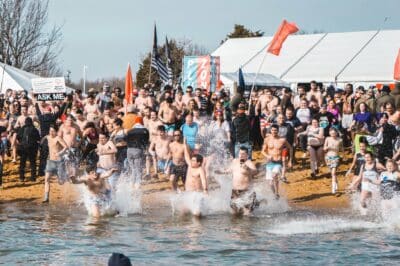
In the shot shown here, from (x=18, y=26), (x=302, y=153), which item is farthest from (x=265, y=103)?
(x=18, y=26)

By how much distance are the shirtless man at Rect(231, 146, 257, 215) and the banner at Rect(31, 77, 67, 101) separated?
23.5 feet

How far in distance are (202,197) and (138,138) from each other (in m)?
2.92

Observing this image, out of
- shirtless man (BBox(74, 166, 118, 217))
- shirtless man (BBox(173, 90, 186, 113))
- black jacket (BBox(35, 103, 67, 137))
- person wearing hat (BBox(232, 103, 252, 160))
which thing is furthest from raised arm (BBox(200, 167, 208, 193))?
black jacket (BBox(35, 103, 67, 137))

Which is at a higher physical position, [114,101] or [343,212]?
[114,101]

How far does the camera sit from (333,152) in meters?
20.6

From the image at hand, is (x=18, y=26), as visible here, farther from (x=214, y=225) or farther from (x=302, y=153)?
(x=214, y=225)

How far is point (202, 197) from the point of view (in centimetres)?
1831

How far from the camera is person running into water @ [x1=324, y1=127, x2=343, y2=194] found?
20500mm

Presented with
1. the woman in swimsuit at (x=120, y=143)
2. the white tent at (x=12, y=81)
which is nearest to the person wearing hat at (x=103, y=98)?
the woman in swimsuit at (x=120, y=143)

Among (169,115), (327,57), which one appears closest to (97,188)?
(169,115)

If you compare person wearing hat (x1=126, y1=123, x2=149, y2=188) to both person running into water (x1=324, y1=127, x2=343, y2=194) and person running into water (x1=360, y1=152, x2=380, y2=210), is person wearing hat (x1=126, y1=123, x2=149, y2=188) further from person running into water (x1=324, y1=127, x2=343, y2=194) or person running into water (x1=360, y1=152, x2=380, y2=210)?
person running into water (x1=360, y1=152, x2=380, y2=210)

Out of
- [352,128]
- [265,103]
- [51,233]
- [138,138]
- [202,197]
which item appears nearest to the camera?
[51,233]

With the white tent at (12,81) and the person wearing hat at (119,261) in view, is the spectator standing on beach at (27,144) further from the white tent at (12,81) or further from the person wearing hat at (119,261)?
the person wearing hat at (119,261)

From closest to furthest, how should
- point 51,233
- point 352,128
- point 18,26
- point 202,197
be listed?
1. point 51,233
2. point 202,197
3. point 352,128
4. point 18,26
